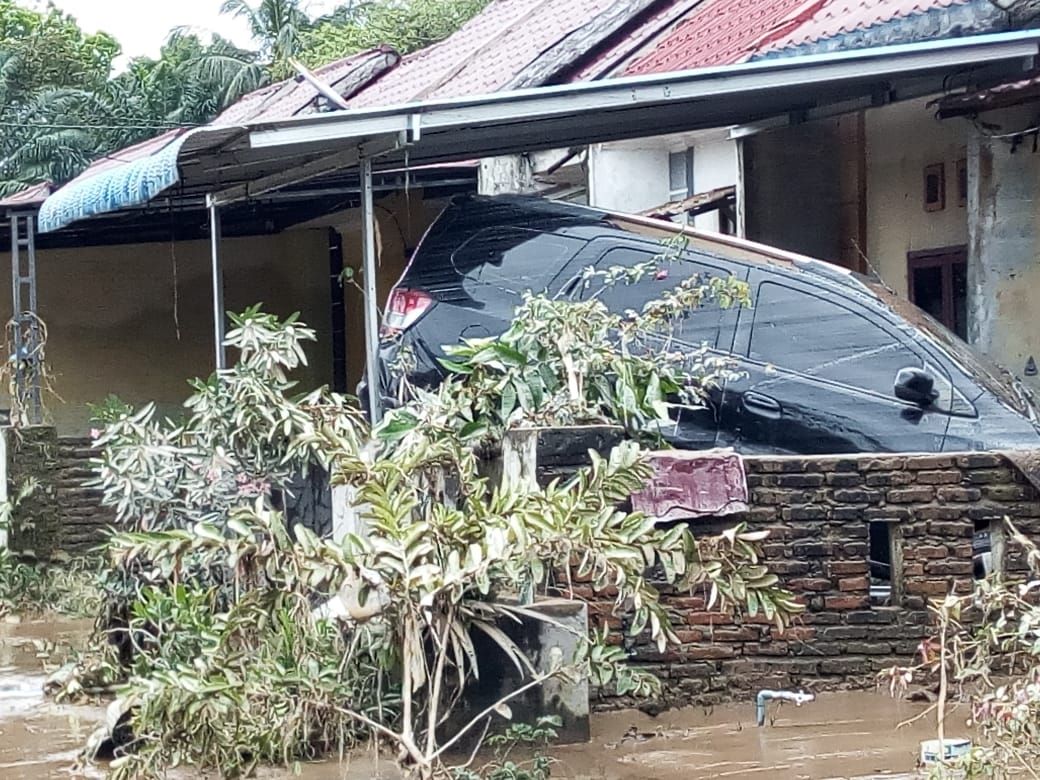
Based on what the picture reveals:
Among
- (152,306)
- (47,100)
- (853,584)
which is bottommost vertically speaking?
(853,584)

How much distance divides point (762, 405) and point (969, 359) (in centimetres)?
107

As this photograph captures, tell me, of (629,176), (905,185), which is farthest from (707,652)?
(629,176)

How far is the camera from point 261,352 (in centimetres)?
666

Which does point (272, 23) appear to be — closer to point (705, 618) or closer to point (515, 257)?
point (515, 257)

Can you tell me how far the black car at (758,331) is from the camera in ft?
23.9

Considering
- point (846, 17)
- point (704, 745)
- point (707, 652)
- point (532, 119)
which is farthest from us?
point (846, 17)

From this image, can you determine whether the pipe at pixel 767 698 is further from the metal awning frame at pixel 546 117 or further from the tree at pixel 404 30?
the tree at pixel 404 30

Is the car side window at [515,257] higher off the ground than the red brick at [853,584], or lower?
higher

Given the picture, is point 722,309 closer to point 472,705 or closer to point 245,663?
point 472,705

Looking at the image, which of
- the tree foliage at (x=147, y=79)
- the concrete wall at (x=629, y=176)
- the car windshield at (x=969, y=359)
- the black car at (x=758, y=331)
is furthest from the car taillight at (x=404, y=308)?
the tree foliage at (x=147, y=79)

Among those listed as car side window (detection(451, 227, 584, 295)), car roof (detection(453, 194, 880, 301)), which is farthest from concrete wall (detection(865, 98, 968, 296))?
car side window (detection(451, 227, 584, 295))

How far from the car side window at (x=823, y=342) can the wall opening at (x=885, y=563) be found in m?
0.74

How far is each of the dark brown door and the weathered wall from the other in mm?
946

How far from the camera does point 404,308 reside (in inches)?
336
